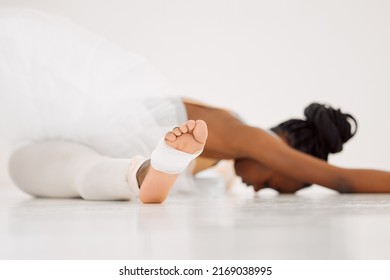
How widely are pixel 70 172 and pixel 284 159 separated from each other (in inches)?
23.0

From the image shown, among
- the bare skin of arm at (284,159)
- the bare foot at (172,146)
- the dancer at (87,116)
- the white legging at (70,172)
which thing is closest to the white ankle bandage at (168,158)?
the bare foot at (172,146)

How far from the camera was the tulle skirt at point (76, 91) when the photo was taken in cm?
188

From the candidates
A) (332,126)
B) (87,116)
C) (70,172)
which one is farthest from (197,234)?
(332,126)

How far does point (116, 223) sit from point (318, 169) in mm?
887

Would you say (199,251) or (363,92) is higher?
(363,92)

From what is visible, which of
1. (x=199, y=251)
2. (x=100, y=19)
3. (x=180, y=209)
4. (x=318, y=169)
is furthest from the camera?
(x=100, y=19)

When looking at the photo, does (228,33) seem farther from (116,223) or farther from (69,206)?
(116,223)

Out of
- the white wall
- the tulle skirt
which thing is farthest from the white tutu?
the white wall

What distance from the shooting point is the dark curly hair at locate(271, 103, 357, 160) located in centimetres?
A: 215

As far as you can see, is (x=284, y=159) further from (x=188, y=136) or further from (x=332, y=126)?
(x=188, y=136)

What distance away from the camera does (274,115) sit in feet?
14.9

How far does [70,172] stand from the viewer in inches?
70.3

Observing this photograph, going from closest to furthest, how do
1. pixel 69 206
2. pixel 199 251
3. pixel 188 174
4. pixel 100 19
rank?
pixel 199 251
pixel 69 206
pixel 188 174
pixel 100 19

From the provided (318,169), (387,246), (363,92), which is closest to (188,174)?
(318,169)
